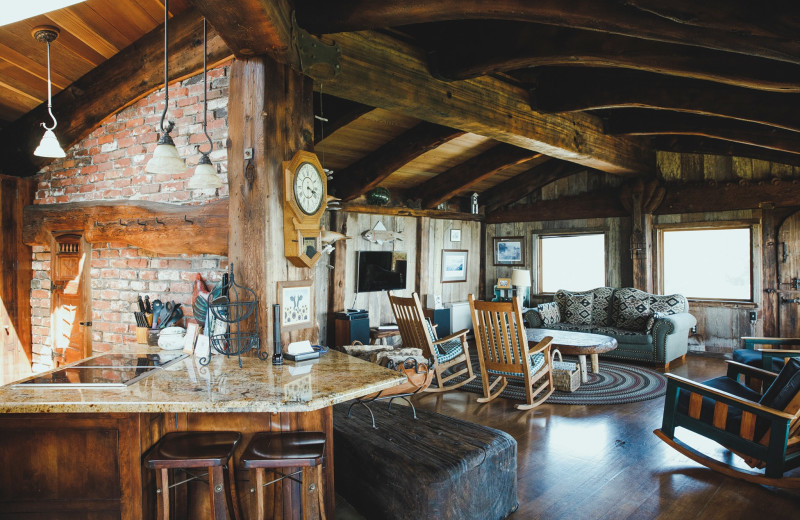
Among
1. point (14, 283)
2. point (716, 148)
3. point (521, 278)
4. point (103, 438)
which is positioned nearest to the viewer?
point (103, 438)

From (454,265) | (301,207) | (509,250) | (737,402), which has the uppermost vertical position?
(301,207)

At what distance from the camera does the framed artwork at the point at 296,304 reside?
2.66 m

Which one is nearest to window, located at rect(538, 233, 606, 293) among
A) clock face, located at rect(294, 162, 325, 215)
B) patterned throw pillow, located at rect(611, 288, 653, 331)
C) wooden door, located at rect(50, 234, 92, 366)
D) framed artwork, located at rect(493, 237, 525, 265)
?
framed artwork, located at rect(493, 237, 525, 265)

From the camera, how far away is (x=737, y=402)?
112 inches

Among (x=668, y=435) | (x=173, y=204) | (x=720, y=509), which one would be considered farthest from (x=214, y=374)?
(x=668, y=435)

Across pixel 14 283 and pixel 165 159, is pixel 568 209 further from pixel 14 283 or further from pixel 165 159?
pixel 14 283

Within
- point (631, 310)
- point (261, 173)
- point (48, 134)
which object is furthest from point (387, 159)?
point (631, 310)

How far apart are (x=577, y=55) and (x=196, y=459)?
3020 millimetres

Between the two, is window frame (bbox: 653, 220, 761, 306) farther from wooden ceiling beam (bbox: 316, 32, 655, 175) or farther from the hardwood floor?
the hardwood floor

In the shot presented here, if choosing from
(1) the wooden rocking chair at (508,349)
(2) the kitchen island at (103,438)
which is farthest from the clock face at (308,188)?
(1) the wooden rocking chair at (508,349)

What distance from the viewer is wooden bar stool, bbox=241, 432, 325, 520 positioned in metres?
1.94

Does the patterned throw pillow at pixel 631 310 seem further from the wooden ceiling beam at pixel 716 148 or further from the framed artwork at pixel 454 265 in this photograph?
the framed artwork at pixel 454 265

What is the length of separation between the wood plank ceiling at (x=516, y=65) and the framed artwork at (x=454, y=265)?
261cm

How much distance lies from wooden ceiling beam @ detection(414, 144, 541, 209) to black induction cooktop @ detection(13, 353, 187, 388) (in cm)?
501
